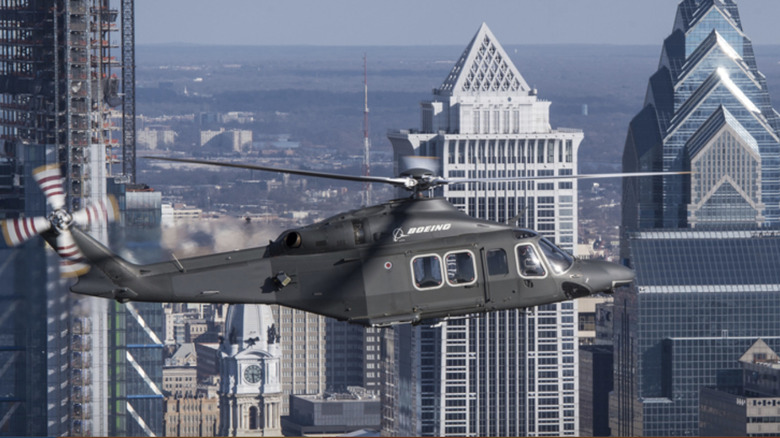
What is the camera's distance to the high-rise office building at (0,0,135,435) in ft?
515

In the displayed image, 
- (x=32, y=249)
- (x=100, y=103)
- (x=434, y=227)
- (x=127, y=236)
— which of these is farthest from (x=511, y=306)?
(x=100, y=103)

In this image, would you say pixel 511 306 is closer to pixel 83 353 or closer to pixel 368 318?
pixel 368 318

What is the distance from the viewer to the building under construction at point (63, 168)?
157875 millimetres

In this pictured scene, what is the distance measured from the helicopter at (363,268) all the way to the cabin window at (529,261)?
0.04m

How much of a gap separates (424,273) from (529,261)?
285cm

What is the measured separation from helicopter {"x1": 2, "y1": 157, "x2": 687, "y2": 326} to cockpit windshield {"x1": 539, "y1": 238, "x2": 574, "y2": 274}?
2.04 feet

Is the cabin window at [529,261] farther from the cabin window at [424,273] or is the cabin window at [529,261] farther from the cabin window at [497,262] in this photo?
the cabin window at [424,273]

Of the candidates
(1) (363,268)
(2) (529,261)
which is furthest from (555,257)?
(1) (363,268)

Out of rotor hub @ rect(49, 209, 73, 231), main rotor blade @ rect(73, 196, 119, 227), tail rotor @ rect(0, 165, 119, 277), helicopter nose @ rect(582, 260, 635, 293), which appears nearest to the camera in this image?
tail rotor @ rect(0, 165, 119, 277)

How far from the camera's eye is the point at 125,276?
48438 millimetres

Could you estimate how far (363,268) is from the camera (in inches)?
1891

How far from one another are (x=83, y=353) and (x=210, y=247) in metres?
107

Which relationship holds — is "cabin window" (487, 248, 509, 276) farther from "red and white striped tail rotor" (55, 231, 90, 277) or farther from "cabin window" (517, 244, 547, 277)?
"red and white striped tail rotor" (55, 231, 90, 277)

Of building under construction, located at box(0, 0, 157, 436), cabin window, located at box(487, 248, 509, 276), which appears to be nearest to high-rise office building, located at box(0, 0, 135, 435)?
building under construction, located at box(0, 0, 157, 436)
